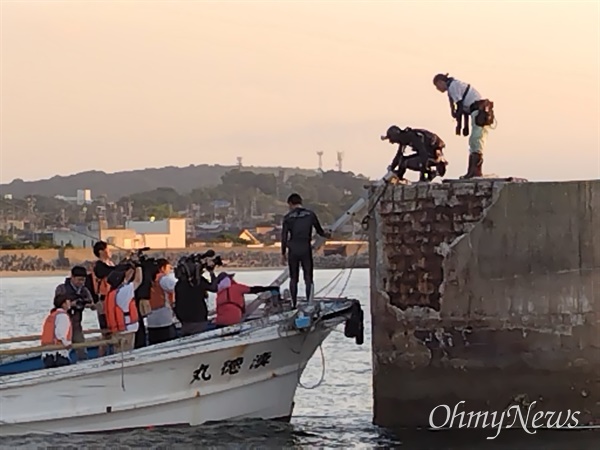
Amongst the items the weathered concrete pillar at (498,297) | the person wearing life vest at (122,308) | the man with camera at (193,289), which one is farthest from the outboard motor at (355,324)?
the person wearing life vest at (122,308)

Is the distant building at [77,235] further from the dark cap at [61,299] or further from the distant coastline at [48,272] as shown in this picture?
the distant coastline at [48,272]

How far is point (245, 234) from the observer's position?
13925 cm

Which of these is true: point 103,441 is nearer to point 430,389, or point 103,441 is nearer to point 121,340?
point 121,340

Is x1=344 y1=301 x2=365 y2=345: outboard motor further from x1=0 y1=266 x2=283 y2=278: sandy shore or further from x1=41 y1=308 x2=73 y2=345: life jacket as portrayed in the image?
x1=0 y1=266 x2=283 y2=278: sandy shore

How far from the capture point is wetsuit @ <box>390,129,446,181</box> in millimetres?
17109

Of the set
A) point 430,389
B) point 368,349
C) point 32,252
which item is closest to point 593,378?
point 430,389

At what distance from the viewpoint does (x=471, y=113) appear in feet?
56.3

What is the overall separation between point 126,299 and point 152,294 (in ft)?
2.24

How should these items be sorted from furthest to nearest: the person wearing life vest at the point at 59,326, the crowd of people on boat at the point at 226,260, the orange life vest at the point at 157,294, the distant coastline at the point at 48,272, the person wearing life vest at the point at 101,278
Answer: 1. the crowd of people on boat at the point at 226,260
2. the distant coastline at the point at 48,272
3. the orange life vest at the point at 157,294
4. the person wearing life vest at the point at 101,278
5. the person wearing life vest at the point at 59,326

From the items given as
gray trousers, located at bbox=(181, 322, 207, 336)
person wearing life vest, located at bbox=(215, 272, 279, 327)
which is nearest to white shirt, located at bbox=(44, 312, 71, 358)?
gray trousers, located at bbox=(181, 322, 207, 336)

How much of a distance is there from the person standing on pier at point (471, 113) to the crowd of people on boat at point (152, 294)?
203 cm

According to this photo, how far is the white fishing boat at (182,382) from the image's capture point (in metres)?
16.0

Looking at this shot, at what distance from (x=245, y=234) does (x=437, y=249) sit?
4849 inches

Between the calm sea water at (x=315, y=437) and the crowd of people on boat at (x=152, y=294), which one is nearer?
the calm sea water at (x=315, y=437)
